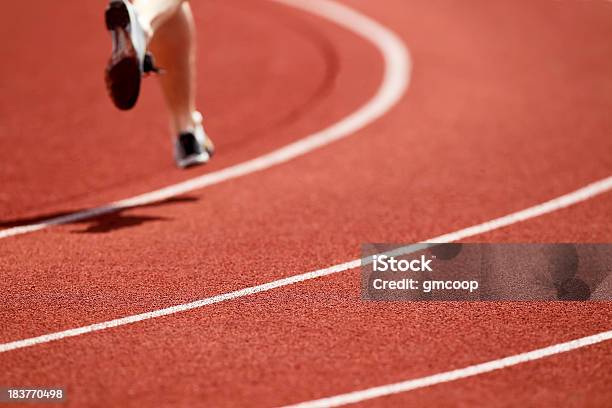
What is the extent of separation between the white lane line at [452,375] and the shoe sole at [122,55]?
6.41 feet

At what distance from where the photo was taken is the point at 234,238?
498cm

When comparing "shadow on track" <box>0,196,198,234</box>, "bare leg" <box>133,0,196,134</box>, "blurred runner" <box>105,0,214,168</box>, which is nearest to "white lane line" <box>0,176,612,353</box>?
"shadow on track" <box>0,196,198,234</box>

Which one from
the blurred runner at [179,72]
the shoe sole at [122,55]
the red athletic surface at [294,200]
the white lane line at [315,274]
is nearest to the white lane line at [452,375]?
the red athletic surface at [294,200]

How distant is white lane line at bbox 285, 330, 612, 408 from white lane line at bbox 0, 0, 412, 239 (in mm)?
2308

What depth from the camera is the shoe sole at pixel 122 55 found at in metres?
4.63

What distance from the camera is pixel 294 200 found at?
5547mm

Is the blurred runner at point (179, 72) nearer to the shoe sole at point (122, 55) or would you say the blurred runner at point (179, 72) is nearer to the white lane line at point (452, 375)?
the shoe sole at point (122, 55)

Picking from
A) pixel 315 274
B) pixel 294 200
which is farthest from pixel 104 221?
pixel 315 274

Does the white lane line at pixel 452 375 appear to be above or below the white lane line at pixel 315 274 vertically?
below

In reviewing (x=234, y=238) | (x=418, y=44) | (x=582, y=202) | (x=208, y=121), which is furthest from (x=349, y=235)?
(x=418, y=44)

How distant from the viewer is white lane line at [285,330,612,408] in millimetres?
3424

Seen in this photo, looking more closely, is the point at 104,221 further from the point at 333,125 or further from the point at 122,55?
the point at 333,125

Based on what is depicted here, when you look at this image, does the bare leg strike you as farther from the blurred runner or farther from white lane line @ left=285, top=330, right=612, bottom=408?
white lane line @ left=285, top=330, right=612, bottom=408

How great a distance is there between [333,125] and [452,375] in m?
3.57
